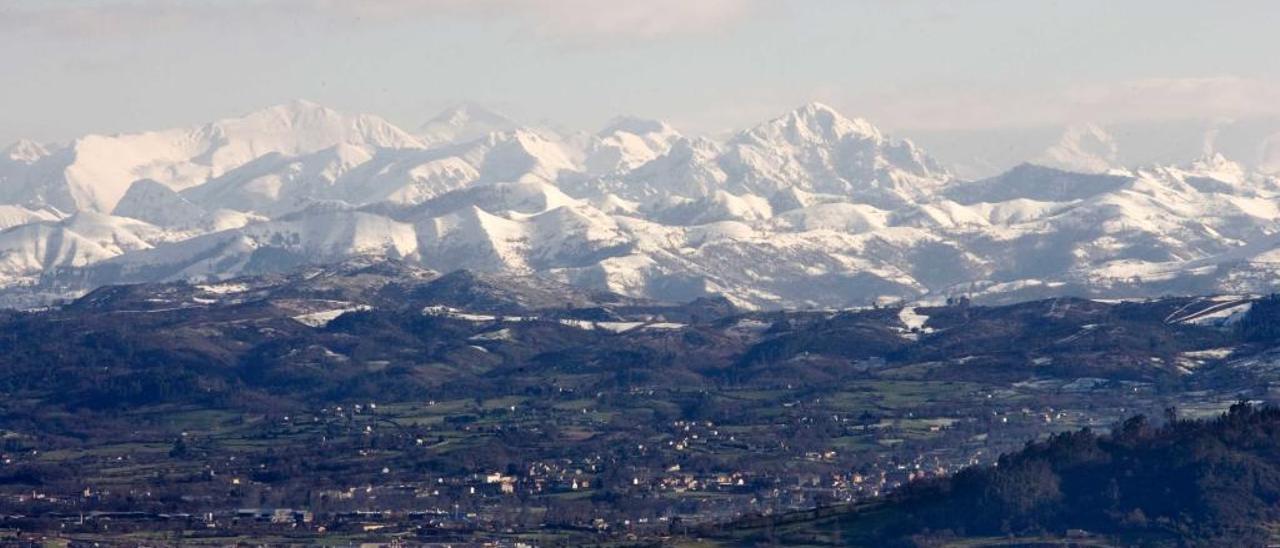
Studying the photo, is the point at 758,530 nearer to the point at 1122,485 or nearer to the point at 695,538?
the point at 695,538

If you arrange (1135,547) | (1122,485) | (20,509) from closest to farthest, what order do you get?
(1135,547)
(1122,485)
(20,509)

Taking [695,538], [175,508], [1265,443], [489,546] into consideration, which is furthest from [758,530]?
[175,508]

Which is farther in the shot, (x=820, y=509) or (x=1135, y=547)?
(x=820, y=509)

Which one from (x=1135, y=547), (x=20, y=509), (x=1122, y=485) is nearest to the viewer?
(x=1135, y=547)

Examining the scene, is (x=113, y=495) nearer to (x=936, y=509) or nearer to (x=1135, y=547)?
(x=936, y=509)

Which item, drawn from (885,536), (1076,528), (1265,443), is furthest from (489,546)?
(1265,443)

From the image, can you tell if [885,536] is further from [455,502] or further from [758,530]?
[455,502]

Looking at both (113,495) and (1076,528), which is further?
(113,495)

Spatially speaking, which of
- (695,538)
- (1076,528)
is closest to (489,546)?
(695,538)
